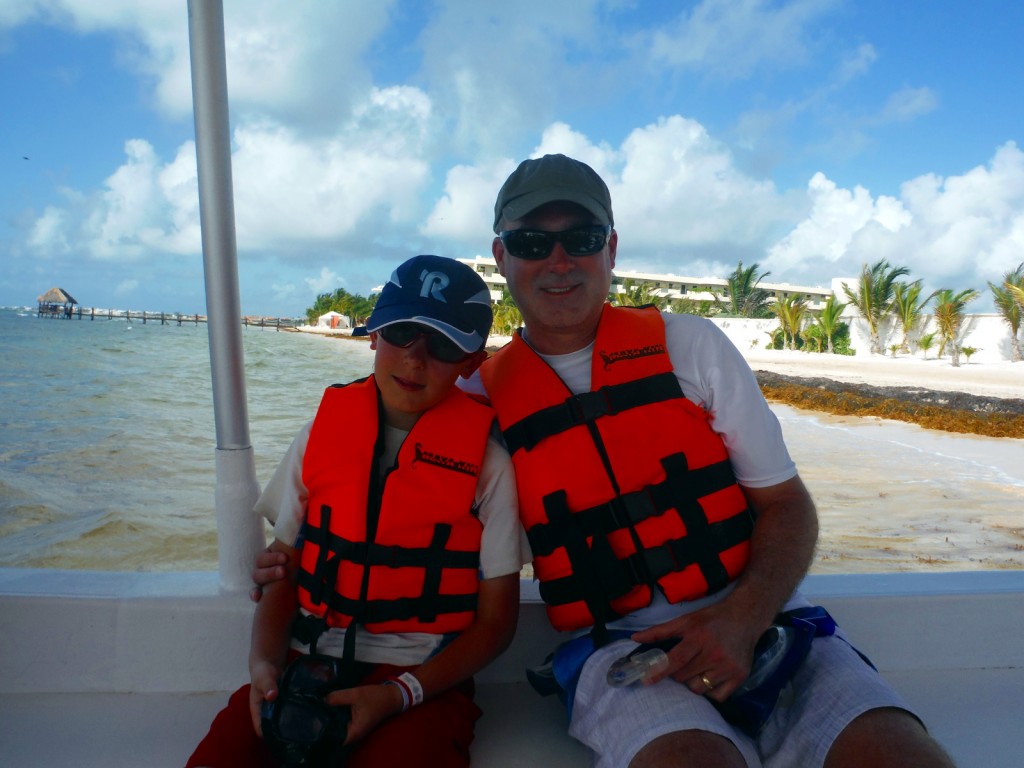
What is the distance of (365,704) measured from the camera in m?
1.37

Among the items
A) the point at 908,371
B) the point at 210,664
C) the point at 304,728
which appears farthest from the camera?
the point at 908,371

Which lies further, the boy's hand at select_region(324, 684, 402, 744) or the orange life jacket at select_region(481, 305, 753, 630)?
the orange life jacket at select_region(481, 305, 753, 630)

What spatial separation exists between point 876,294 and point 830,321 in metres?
2.26

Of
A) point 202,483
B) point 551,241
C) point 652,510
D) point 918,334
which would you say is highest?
point 551,241

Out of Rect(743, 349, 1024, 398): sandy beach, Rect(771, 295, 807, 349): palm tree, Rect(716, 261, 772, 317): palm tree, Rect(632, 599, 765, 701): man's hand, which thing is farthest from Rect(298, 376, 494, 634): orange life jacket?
Rect(716, 261, 772, 317): palm tree

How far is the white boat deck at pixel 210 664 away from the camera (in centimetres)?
168

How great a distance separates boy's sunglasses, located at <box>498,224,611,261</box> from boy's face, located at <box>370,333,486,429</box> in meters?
0.30

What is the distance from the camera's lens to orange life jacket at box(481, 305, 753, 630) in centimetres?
161

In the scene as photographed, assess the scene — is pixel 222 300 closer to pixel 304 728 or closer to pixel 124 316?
pixel 304 728

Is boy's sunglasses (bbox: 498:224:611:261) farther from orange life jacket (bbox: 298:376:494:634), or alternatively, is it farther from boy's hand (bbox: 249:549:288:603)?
boy's hand (bbox: 249:549:288:603)

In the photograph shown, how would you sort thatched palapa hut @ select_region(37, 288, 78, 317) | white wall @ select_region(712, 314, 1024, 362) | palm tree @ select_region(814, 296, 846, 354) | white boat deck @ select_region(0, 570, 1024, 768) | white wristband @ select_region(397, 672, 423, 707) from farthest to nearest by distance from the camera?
thatched palapa hut @ select_region(37, 288, 78, 317) < palm tree @ select_region(814, 296, 846, 354) < white wall @ select_region(712, 314, 1024, 362) < white boat deck @ select_region(0, 570, 1024, 768) < white wristband @ select_region(397, 672, 423, 707)

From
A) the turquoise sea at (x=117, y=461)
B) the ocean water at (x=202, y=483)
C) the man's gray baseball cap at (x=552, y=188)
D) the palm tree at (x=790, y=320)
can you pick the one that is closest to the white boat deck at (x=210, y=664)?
the man's gray baseball cap at (x=552, y=188)

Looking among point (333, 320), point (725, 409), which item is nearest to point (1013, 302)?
point (725, 409)

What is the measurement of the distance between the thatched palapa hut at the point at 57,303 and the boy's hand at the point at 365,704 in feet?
354
